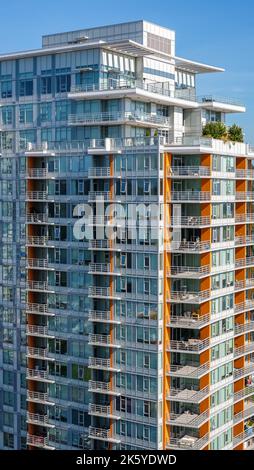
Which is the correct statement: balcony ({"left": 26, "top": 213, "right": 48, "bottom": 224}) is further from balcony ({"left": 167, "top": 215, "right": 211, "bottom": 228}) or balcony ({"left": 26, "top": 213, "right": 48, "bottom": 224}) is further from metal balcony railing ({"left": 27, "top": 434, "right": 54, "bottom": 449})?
metal balcony railing ({"left": 27, "top": 434, "right": 54, "bottom": 449})

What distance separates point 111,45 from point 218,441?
127 ft

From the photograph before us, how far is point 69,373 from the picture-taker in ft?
222

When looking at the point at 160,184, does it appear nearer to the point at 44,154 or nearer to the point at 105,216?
the point at 105,216

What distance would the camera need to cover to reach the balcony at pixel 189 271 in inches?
2467

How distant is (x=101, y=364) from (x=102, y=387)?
2097mm

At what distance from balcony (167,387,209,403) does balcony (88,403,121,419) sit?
17.4 feet

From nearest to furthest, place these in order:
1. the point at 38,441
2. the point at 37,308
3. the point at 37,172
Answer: the point at 37,172 → the point at 37,308 → the point at 38,441

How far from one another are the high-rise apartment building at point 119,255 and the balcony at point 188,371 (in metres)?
0.12

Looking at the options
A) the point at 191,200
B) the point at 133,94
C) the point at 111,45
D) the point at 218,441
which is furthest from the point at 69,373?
the point at 111,45

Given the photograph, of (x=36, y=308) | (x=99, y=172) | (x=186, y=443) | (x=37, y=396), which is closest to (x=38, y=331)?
(x=36, y=308)

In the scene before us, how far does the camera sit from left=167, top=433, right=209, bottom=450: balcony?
63.1 meters

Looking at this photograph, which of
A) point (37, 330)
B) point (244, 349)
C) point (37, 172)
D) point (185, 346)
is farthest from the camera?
point (244, 349)

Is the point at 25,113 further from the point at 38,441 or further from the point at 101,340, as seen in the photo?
the point at 38,441

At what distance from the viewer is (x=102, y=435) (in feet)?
214
